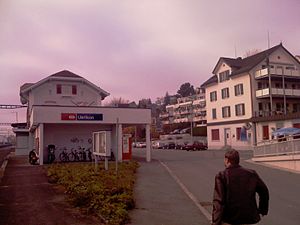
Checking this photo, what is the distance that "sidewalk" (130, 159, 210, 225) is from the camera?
896cm

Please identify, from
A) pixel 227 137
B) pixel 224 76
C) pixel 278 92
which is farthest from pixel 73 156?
pixel 224 76

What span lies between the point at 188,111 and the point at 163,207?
3930 inches

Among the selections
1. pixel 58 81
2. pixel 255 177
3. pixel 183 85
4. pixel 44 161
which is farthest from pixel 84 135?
pixel 183 85

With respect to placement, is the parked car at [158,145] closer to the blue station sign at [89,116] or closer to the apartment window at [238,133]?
the apartment window at [238,133]

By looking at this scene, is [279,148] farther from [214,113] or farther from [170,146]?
[170,146]

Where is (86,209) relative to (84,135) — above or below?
below

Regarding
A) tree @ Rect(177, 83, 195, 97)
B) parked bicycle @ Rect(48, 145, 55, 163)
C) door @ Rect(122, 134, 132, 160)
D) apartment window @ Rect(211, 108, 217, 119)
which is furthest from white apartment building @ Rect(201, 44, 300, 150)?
tree @ Rect(177, 83, 195, 97)

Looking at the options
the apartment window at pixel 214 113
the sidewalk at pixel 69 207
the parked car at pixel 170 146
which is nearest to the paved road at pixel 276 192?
the sidewalk at pixel 69 207

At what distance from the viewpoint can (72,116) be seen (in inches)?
1080

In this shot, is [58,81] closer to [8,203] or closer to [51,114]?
[51,114]

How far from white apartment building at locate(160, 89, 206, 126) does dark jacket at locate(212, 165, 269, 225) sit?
90.4 meters

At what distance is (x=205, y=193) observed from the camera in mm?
13516

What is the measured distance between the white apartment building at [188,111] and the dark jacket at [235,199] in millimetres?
90401

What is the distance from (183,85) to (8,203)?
131 m
